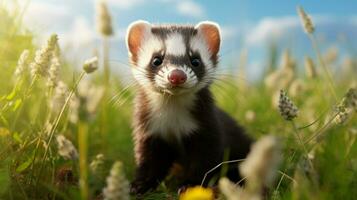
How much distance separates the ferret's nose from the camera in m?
4.14

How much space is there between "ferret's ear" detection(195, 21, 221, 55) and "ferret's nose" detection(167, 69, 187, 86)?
38.2 inches

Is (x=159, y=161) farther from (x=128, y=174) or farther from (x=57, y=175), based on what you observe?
(x=57, y=175)

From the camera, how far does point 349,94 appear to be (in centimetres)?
339

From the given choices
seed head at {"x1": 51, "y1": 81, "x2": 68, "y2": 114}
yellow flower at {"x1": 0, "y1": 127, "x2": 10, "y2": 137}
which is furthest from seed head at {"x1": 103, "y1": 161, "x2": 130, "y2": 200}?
yellow flower at {"x1": 0, "y1": 127, "x2": 10, "y2": 137}

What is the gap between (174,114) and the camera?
4754mm

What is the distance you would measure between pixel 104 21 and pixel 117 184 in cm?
240

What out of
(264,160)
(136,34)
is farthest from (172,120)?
(264,160)

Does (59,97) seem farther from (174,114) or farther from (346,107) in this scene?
(174,114)

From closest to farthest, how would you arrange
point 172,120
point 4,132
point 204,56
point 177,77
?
point 4,132, point 177,77, point 172,120, point 204,56

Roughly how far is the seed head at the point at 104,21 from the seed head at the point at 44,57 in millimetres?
1035

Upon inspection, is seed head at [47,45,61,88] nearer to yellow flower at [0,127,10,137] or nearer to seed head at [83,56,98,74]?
seed head at [83,56,98,74]

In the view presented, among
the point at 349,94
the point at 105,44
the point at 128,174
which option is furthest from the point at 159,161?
the point at 349,94

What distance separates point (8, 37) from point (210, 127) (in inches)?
94.2

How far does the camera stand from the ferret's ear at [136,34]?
198 inches
